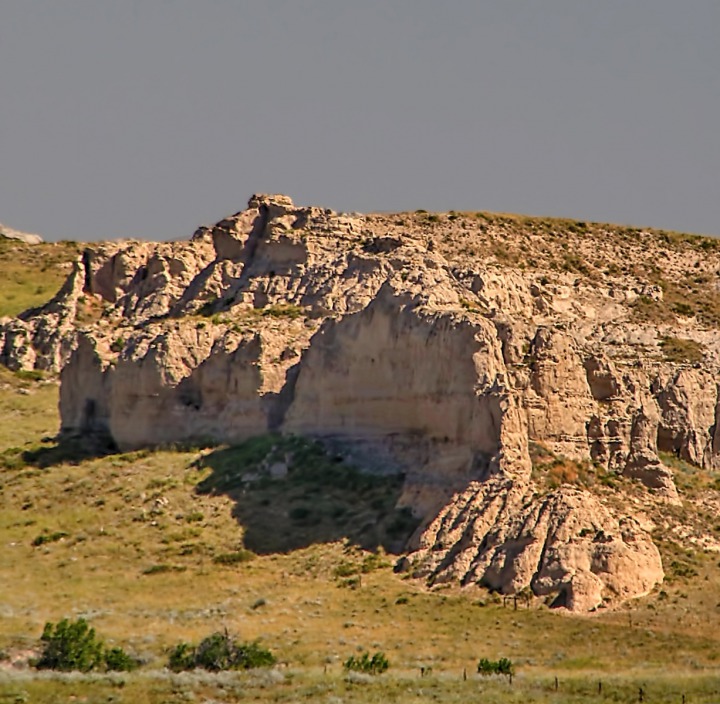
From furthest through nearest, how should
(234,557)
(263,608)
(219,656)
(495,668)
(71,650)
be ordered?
(234,557) → (263,608) → (219,656) → (71,650) → (495,668)

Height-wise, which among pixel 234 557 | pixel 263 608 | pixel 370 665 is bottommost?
pixel 370 665

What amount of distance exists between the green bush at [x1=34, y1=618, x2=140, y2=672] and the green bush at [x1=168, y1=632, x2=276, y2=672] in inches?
44.6

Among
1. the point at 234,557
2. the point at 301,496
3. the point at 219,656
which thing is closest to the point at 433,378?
the point at 301,496

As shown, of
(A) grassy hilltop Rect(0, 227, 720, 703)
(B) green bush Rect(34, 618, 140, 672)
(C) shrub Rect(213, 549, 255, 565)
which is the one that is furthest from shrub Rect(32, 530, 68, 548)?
(B) green bush Rect(34, 618, 140, 672)

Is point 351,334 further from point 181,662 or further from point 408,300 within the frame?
point 181,662

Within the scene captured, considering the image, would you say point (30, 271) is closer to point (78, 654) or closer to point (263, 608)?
point (263, 608)

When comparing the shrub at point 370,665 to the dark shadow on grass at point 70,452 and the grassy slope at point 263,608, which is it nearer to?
the grassy slope at point 263,608

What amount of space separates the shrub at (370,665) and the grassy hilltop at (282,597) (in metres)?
0.35

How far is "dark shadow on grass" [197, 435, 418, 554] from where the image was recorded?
58.9m

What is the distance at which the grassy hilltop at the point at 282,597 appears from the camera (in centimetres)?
4359

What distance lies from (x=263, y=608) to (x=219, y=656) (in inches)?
265

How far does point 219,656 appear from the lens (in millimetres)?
47344

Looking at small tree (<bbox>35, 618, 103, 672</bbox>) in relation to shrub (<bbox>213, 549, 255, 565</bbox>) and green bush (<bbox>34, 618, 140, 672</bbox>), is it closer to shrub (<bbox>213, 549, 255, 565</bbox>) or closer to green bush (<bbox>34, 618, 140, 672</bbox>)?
green bush (<bbox>34, 618, 140, 672</bbox>)

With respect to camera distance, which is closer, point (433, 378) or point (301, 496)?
point (433, 378)
